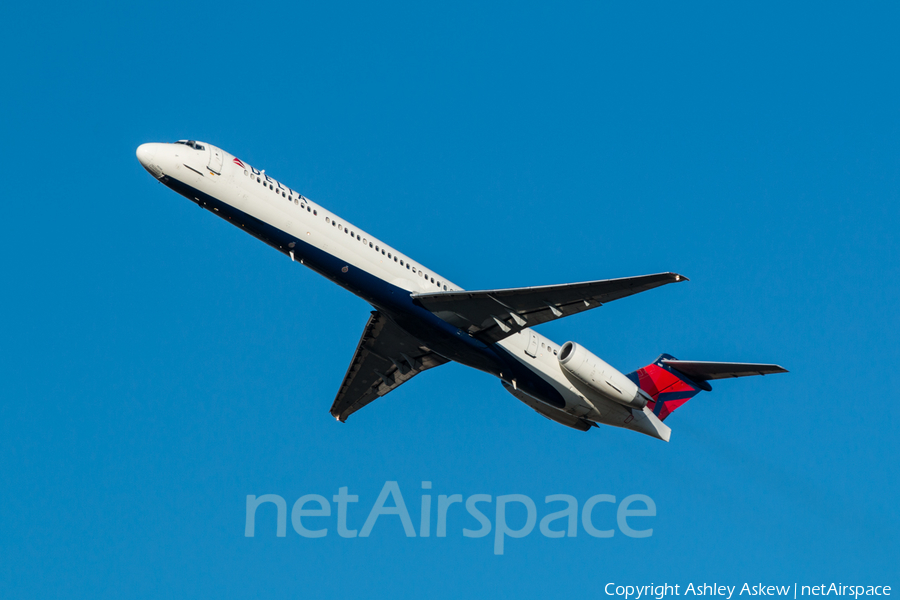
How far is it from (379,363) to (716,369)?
34.9 ft

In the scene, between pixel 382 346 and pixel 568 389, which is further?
pixel 382 346

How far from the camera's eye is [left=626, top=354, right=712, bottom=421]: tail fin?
95.1ft

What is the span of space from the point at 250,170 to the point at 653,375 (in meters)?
14.2

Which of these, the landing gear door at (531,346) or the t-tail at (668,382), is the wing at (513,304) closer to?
the landing gear door at (531,346)

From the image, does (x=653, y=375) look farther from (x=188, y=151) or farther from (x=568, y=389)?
(x=188, y=151)

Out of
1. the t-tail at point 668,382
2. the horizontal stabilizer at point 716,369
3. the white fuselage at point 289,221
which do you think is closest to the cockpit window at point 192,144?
the white fuselage at point 289,221

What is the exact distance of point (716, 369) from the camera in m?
27.1

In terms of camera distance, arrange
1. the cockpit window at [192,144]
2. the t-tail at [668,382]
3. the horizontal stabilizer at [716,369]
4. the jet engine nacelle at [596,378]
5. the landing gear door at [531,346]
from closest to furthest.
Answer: the cockpit window at [192,144] < the horizontal stabilizer at [716,369] < the jet engine nacelle at [596,378] < the landing gear door at [531,346] < the t-tail at [668,382]

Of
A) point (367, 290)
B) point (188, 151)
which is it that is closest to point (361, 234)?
point (367, 290)

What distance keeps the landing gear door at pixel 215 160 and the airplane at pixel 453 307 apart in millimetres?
32

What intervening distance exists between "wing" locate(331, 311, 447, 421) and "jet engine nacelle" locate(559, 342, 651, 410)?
4.38 meters

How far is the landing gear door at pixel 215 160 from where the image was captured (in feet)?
76.3

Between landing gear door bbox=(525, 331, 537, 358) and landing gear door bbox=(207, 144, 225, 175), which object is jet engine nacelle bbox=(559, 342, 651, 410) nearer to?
landing gear door bbox=(525, 331, 537, 358)

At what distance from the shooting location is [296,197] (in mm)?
24031
